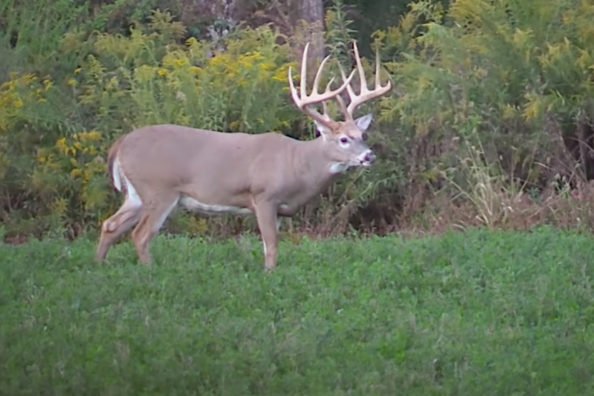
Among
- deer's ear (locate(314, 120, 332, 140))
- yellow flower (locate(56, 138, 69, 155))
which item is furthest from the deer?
yellow flower (locate(56, 138, 69, 155))

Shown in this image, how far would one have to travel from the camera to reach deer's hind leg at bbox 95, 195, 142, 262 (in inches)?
460

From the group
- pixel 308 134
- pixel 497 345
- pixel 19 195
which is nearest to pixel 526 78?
pixel 308 134

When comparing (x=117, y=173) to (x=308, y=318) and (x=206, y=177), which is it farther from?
(x=308, y=318)

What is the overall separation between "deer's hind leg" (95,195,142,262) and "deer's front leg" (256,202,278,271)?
3.00ft

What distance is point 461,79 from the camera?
48.9ft

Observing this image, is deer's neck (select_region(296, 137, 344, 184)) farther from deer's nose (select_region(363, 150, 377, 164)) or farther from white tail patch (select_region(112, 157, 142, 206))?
white tail patch (select_region(112, 157, 142, 206))

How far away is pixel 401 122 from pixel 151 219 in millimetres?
4060

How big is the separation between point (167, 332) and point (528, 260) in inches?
133

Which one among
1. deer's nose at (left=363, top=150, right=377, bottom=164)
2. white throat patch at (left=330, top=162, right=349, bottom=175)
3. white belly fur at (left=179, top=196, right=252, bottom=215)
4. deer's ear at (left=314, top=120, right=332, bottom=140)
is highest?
deer's ear at (left=314, top=120, right=332, bottom=140)

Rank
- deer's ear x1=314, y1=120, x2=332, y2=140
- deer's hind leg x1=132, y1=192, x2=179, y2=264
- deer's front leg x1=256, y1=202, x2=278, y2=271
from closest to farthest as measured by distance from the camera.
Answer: deer's front leg x1=256, y1=202, x2=278, y2=271
deer's hind leg x1=132, y1=192, x2=179, y2=264
deer's ear x1=314, y1=120, x2=332, y2=140

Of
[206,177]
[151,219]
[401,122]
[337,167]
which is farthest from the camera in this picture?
[401,122]

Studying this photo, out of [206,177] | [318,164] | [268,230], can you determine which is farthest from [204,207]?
[318,164]

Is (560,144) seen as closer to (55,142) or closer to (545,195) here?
(545,195)

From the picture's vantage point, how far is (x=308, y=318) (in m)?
9.15
